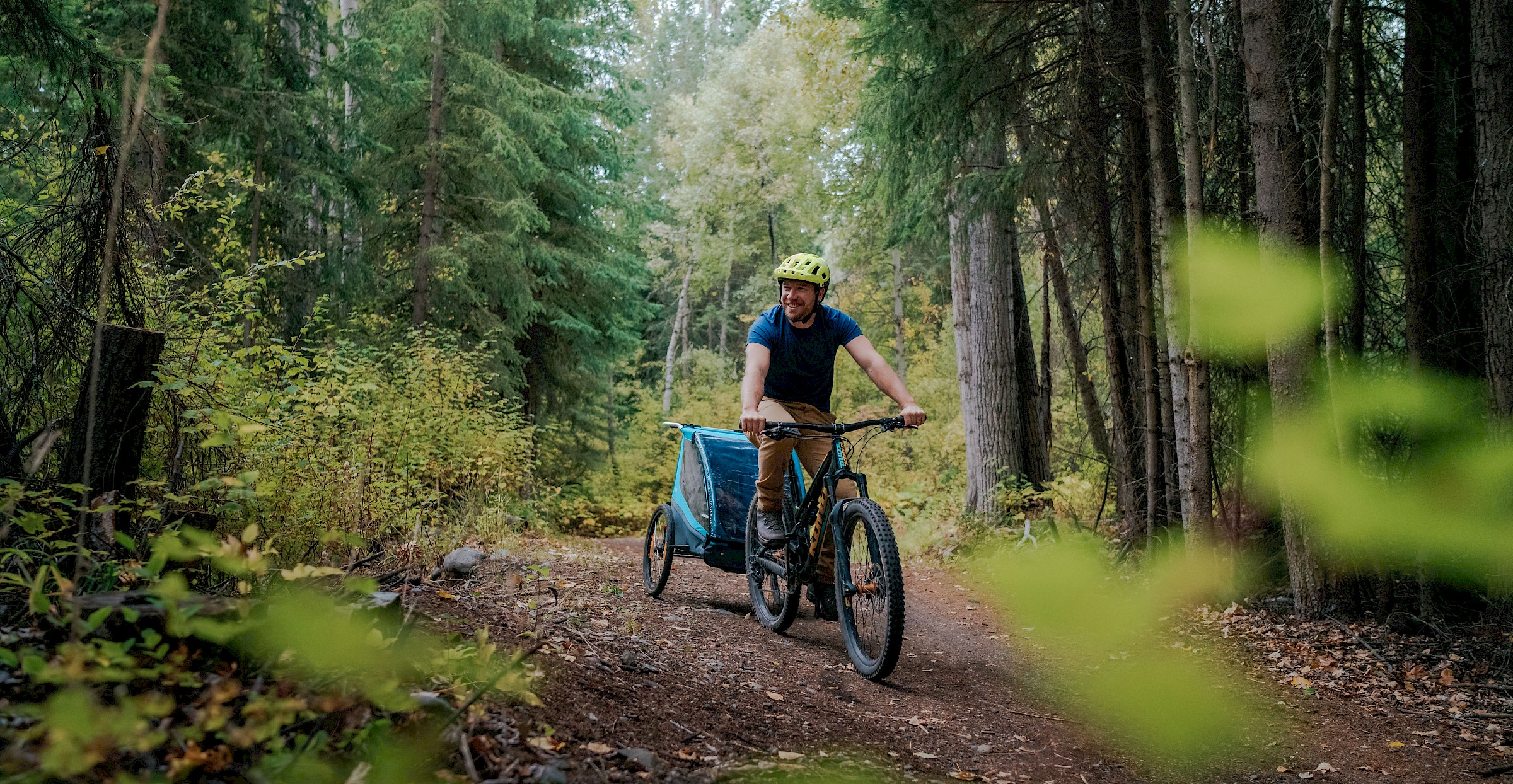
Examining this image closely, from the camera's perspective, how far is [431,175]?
15.0 m

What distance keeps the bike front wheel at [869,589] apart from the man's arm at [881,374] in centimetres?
56

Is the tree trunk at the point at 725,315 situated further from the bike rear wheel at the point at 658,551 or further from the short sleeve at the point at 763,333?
the short sleeve at the point at 763,333

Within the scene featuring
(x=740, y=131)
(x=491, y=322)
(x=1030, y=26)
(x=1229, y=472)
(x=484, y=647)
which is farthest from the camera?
(x=740, y=131)

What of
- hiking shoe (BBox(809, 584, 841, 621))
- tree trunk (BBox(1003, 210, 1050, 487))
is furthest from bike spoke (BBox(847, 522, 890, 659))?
tree trunk (BBox(1003, 210, 1050, 487))

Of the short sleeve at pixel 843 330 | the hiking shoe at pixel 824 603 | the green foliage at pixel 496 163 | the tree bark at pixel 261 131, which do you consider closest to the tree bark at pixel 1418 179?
the short sleeve at pixel 843 330

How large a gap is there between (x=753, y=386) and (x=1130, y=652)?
304 cm

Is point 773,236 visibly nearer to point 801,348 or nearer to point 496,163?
point 496,163

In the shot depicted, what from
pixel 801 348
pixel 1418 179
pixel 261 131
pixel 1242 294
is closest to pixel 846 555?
pixel 801 348

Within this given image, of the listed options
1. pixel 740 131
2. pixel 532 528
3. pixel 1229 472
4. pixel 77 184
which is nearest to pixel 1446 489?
pixel 1229 472

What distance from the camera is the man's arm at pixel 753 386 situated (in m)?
4.54

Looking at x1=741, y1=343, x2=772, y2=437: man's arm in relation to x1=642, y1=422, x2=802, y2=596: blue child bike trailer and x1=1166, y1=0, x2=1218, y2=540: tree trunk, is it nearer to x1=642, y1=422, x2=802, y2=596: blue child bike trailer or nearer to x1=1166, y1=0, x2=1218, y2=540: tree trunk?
x1=642, y1=422, x2=802, y2=596: blue child bike trailer

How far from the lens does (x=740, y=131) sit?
2789 centimetres

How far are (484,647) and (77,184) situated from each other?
10.7ft

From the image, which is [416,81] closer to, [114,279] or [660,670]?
[114,279]
